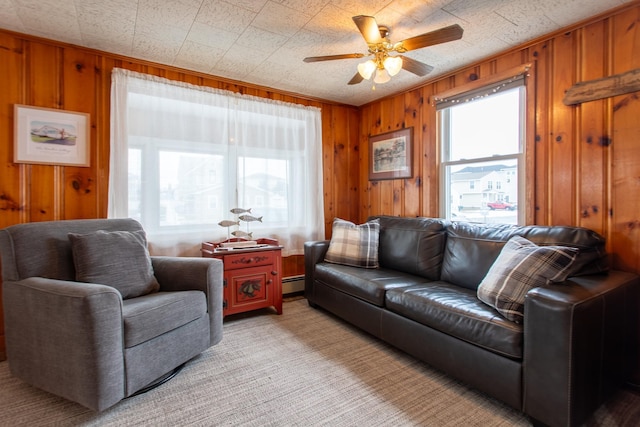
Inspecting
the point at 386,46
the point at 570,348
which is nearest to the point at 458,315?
the point at 570,348

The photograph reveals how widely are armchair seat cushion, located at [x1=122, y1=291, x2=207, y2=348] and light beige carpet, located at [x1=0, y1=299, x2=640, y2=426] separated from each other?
1.19 ft

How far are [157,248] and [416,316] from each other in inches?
89.3

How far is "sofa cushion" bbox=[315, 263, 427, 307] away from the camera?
2412 millimetres

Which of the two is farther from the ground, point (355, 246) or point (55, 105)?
point (55, 105)

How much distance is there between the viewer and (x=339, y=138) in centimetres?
404

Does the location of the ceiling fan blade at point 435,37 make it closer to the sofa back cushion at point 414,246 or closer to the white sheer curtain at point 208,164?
the sofa back cushion at point 414,246

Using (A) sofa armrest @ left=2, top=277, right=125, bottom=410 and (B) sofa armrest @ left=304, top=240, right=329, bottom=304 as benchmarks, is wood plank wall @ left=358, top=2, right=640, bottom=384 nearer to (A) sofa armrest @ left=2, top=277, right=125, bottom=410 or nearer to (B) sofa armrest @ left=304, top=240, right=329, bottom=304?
(B) sofa armrest @ left=304, top=240, right=329, bottom=304

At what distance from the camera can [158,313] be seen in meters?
1.85

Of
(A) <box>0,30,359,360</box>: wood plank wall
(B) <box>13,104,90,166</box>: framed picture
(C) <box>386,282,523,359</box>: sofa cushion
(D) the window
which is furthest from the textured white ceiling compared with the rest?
(C) <box>386,282,523,359</box>: sofa cushion

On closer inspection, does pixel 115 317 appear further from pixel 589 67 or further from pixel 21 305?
pixel 589 67

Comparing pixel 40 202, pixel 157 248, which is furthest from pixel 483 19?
pixel 40 202

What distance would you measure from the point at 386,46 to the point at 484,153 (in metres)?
1.39

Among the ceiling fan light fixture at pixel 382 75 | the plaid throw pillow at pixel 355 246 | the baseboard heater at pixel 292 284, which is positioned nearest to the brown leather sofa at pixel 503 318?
the plaid throw pillow at pixel 355 246

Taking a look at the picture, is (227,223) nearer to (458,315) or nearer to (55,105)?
(55,105)
